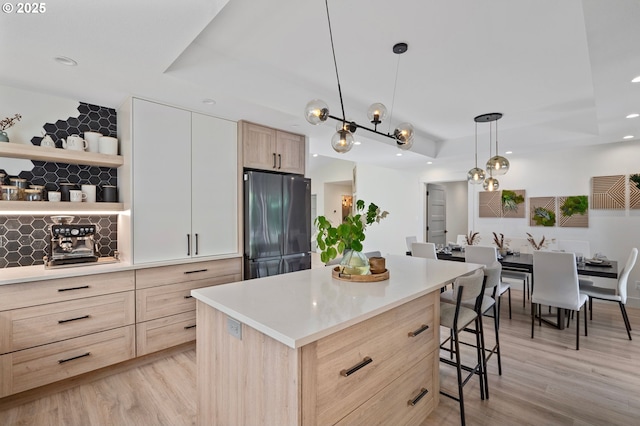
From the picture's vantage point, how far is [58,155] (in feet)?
8.16

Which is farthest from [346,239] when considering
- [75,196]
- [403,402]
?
[75,196]

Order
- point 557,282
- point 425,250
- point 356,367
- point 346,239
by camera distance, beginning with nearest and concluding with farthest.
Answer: point 356,367 → point 346,239 → point 557,282 → point 425,250

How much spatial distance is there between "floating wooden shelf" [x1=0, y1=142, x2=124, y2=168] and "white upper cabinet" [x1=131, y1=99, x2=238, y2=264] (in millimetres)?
311

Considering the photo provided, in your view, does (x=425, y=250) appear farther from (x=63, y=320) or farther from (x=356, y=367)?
(x=63, y=320)

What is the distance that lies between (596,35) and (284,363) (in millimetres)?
2455

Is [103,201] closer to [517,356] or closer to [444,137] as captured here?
[517,356]

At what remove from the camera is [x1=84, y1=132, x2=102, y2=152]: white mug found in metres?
2.74

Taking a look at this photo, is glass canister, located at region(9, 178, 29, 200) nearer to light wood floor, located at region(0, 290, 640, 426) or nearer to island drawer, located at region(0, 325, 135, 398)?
island drawer, located at region(0, 325, 135, 398)

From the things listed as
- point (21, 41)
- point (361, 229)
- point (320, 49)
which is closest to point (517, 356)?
point (361, 229)

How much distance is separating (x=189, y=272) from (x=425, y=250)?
305 centimetres

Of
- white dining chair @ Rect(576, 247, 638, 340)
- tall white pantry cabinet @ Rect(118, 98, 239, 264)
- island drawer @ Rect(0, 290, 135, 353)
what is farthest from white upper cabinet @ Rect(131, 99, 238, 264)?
white dining chair @ Rect(576, 247, 638, 340)

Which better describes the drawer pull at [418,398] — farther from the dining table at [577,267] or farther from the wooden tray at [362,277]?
the dining table at [577,267]

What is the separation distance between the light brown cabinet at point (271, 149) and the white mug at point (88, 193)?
139 cm

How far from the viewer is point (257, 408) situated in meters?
1.29
